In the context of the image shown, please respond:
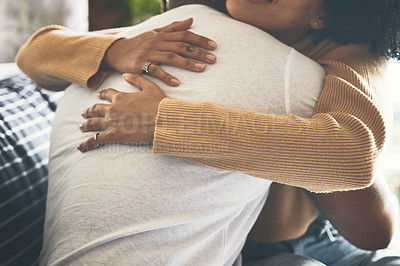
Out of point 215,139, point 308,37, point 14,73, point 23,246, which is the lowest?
point 23,246

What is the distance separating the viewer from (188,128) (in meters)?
0.61

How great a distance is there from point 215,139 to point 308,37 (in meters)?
0.45

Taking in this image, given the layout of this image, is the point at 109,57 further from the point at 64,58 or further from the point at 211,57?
the point at 211,57

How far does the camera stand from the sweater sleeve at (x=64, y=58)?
29.9 inches

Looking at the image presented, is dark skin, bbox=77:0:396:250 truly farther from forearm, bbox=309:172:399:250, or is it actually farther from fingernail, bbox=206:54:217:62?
fingernail, bbox=206:54:217:62

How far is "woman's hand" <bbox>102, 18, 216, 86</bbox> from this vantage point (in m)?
0.68

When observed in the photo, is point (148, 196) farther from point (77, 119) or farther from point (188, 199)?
point (77, 119)

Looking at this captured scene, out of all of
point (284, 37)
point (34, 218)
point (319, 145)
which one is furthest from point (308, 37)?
point (34, 218)

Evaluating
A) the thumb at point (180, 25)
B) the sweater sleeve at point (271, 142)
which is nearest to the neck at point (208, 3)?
the thumb at point (180, 25)

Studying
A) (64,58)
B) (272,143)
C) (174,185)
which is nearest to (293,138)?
(272,143)

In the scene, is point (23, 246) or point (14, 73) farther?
point (14, 73)

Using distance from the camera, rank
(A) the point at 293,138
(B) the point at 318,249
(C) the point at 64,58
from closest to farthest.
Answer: (A) the point at 293,138
(C) the point at 64,58
(B) the point at 318,249

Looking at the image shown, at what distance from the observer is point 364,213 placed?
820 mm

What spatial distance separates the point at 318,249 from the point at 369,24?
595mm
